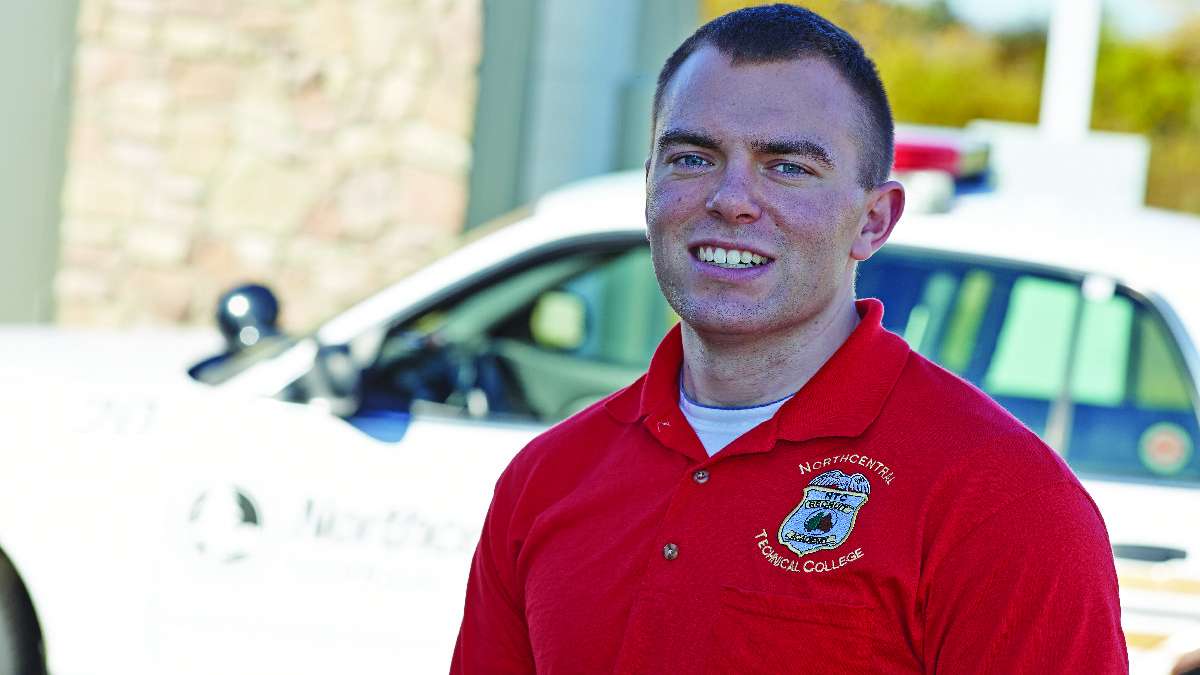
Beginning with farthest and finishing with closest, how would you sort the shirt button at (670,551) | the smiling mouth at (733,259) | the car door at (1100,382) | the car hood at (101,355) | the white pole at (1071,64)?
the white pole at (1071,64) < the car hood at (101,355) < the car door at (1100,382) < the smiling mouth at (733,259) < the shirt button at (670,551)

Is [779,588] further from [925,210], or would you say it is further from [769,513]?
[925,210]

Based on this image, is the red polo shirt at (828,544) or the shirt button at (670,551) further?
the shirt button at (670,551)

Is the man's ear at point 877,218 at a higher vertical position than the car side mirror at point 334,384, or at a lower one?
higher

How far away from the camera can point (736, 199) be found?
1.99 meters

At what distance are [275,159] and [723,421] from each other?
5636 millimetres

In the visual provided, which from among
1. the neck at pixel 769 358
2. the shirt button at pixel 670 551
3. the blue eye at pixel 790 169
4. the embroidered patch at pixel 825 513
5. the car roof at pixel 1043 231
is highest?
the car roof at pixel 1043 231

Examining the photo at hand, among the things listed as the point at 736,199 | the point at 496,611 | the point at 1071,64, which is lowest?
the point at 496,611

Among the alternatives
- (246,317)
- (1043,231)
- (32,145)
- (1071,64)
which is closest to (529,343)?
(246,317)

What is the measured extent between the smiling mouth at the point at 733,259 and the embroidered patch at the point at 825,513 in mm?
301

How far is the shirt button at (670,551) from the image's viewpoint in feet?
6.24

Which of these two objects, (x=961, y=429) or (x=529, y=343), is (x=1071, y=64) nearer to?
(x=529, y=343)

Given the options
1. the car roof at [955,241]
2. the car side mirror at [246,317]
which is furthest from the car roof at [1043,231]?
the car side mirror at [246,317]

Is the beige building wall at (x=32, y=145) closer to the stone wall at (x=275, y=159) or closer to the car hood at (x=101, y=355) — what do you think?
the stone wall at (x=275, y=159)

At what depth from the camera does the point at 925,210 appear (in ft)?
12.7
